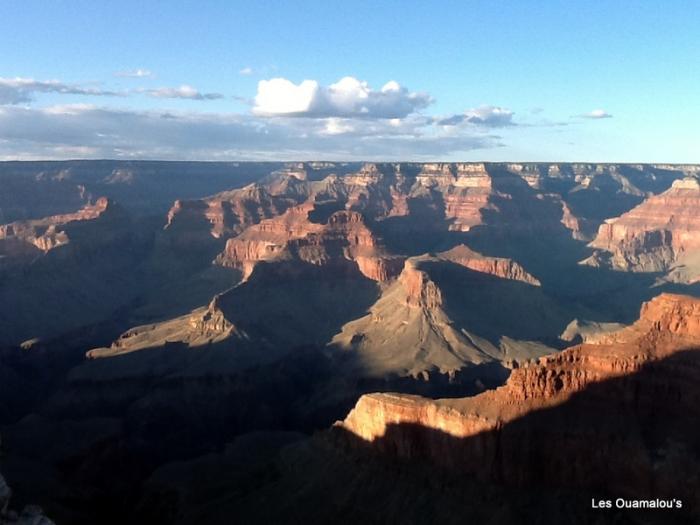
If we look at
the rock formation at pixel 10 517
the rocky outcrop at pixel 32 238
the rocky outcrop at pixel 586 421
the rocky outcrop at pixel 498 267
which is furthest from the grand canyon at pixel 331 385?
the rocky outcrop at pixel 32 238

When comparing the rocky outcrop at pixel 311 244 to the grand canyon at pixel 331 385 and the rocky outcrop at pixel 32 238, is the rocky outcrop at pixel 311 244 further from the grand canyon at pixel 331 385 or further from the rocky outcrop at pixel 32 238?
the rocky outcrop at pixel 32 238

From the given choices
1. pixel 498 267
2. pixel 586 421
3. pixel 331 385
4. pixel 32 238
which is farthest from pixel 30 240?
pixel 586 421

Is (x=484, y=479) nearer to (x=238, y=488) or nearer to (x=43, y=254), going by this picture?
(x=238, y=488)

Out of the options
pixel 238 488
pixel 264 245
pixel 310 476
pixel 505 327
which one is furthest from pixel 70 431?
pixel 264 245

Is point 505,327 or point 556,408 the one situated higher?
point 556,408

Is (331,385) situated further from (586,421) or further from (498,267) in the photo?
(586,421)

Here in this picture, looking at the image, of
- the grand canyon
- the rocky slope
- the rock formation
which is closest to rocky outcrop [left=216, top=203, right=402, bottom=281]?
the grand canyon
